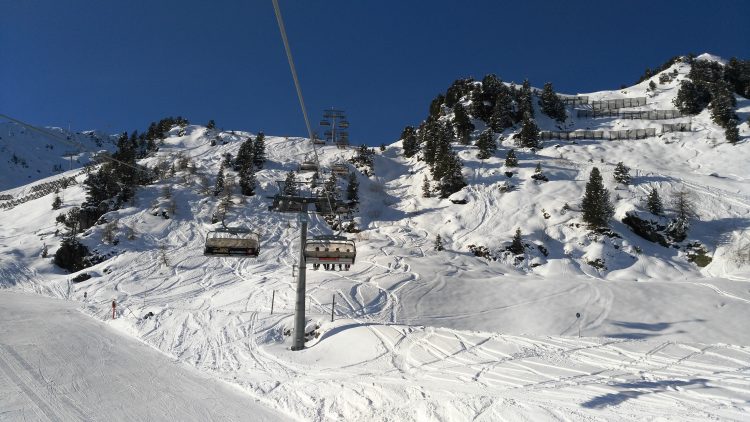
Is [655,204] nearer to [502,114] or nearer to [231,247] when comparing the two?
[502,114]

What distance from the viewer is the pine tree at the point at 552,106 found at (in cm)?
8244

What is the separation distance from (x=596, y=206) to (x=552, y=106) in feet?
159

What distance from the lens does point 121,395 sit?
10.9 metres

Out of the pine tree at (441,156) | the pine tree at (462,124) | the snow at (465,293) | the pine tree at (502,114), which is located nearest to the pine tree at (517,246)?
the snow at (465,293)

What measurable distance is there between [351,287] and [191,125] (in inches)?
3189

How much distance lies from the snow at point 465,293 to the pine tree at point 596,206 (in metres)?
1.70

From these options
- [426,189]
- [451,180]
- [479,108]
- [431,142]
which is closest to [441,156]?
[426,189]

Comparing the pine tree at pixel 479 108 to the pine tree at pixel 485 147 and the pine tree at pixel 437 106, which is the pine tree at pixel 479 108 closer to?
the pine tree at pixel 437 106

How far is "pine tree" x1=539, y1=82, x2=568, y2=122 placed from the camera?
82.4 metres

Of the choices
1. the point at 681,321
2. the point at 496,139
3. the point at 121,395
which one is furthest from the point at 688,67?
the point at 121,395

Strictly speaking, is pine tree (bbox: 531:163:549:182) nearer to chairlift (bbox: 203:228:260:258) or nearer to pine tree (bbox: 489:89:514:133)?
pine tree (bbox: 489:89:514:133)

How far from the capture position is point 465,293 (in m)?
29.3

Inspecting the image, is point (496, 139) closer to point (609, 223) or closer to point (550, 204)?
point (550, 204)

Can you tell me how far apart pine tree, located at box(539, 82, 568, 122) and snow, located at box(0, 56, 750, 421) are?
13.8m
